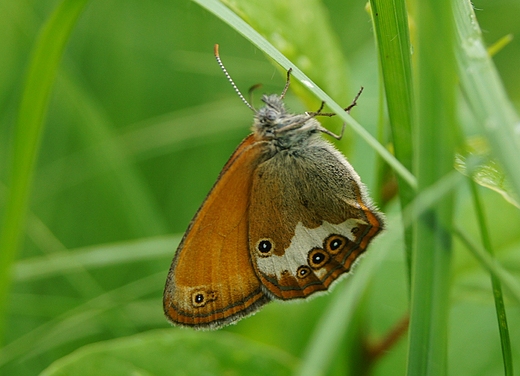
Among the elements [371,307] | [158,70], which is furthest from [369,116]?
[158,70]

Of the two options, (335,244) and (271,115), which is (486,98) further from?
(271,115)

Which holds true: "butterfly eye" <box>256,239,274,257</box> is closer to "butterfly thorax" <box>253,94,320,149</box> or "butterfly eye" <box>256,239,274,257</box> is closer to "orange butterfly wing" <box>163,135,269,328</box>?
"orange butterfly wing" <box>163,135,269,328</box>

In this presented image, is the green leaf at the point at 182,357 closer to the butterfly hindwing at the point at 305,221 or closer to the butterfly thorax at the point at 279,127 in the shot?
the butterfly hindwing at the point at 305,221

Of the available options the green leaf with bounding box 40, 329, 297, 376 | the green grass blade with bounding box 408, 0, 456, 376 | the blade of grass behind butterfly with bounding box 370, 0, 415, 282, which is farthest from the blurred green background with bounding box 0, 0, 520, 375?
the green grass blade with bounding box 408, 0, 456, 376

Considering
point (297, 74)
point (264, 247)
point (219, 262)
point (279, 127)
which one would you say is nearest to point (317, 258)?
point (264, 247)

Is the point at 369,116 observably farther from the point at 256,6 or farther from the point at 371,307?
the point at 256,6
